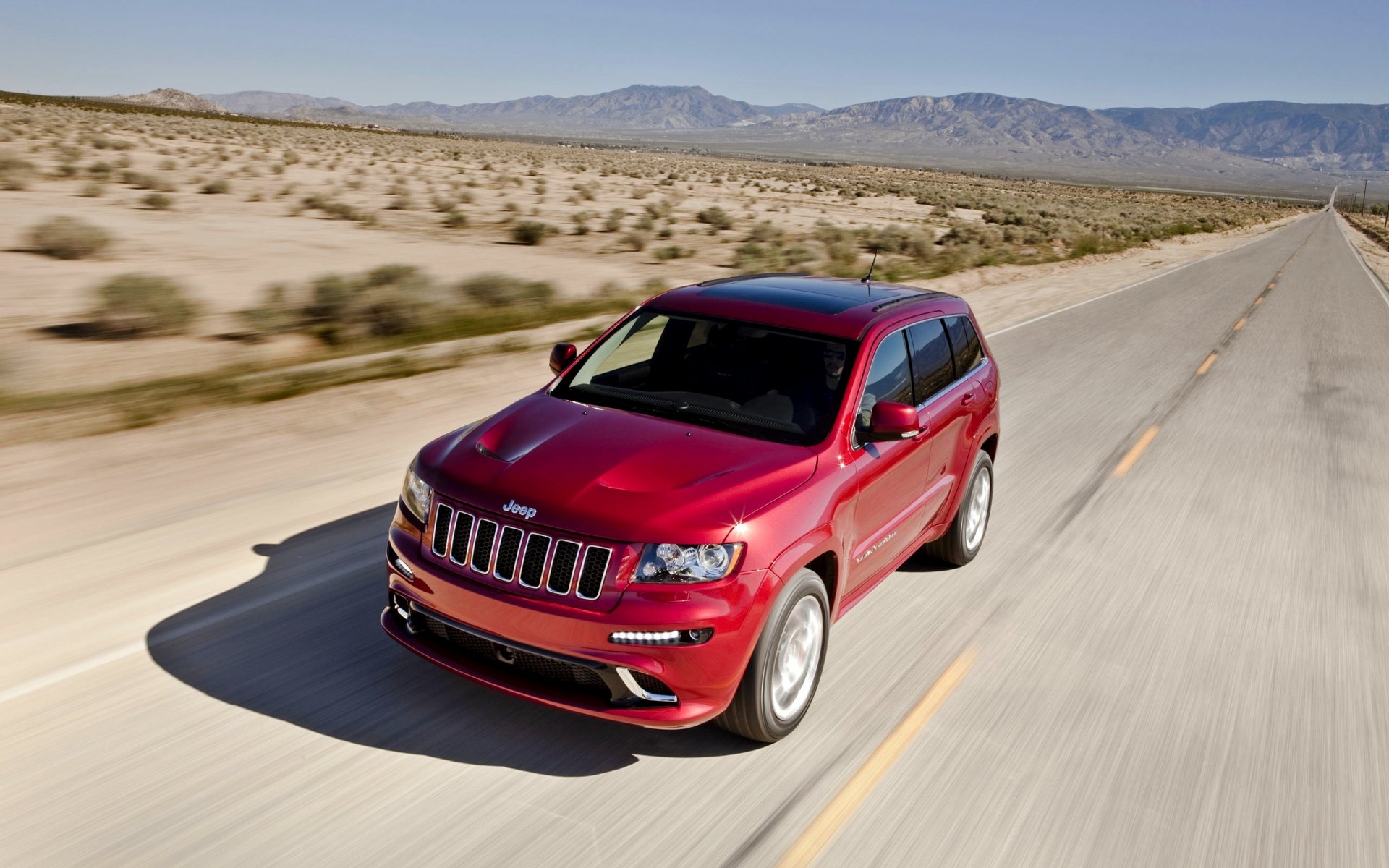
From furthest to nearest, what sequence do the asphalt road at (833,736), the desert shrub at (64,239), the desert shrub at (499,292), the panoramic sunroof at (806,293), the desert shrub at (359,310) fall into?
the desert shrub at (64,239)
the desert shrub at (499,292)
the desert shrub at (359,310)
the panoramic sunroof at (806,293)
the asphalt road at (833,736)

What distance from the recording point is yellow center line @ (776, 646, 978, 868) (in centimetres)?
373

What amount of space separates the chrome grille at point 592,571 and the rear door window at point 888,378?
1543 millimetres

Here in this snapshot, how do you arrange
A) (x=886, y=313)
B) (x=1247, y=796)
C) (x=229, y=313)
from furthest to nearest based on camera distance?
(x=229, y=313)
(x=886, y=313)
(x=1247, y=796)

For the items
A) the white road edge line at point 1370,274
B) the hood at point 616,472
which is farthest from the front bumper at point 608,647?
the white road edge line at point 1370,274

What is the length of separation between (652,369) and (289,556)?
2370 millimetres

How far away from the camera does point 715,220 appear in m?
Answer: 35.3

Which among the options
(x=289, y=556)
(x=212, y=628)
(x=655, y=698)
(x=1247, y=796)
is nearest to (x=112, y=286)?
(x=289, y=556)

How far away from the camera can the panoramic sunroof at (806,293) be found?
5.39 metres

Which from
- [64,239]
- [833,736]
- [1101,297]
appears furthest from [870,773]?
[1101,297]

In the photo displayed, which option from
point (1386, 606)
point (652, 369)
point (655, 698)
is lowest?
point (1386, 606)

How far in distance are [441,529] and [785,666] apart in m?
1.44

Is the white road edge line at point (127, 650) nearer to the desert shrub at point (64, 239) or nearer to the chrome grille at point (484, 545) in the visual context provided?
the chrome grille at point (484, 545)

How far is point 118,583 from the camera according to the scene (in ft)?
18.3

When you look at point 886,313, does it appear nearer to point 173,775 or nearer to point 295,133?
point 173,775
